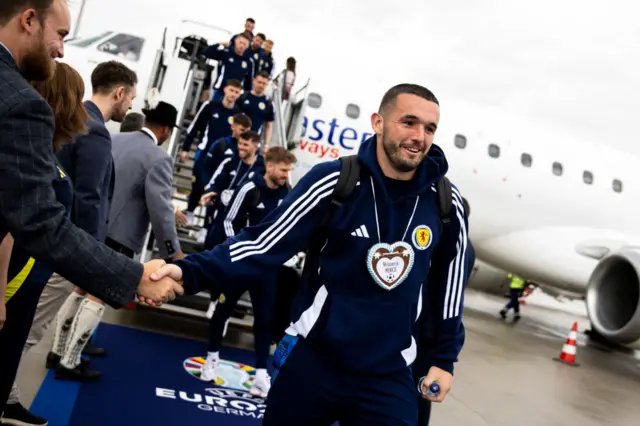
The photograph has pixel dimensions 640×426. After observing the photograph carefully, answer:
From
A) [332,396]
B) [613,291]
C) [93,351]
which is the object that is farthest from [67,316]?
[613,291]

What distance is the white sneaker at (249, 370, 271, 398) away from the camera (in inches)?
171

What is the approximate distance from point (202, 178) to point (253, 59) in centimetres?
254

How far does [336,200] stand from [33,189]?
37.3 inches

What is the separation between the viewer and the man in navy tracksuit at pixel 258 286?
14.6 ft

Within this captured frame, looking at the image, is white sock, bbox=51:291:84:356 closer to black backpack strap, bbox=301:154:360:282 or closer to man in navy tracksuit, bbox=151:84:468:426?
man in navy tracksuit, bbox=151:84:468:426

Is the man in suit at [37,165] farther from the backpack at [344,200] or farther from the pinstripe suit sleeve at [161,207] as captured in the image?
the pinstripe suit sleeve at [161,207]

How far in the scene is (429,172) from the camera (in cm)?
221

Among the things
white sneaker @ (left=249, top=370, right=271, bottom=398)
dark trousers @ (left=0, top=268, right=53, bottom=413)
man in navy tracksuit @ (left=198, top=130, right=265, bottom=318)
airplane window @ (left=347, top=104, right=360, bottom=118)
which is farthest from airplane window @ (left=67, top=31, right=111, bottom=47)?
dark trousers @ (left=0, top=268, right=53, bottom=413)

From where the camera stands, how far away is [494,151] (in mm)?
10883

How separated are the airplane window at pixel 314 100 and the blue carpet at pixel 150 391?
5.32 m

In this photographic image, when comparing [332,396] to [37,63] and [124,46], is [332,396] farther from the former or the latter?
[124,46]

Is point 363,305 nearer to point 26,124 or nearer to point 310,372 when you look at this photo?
point 310,372

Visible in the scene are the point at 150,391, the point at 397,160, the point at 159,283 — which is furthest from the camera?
the point at 150,391

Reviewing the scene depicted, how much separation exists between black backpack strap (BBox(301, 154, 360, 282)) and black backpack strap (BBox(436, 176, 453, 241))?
313 millimetres
